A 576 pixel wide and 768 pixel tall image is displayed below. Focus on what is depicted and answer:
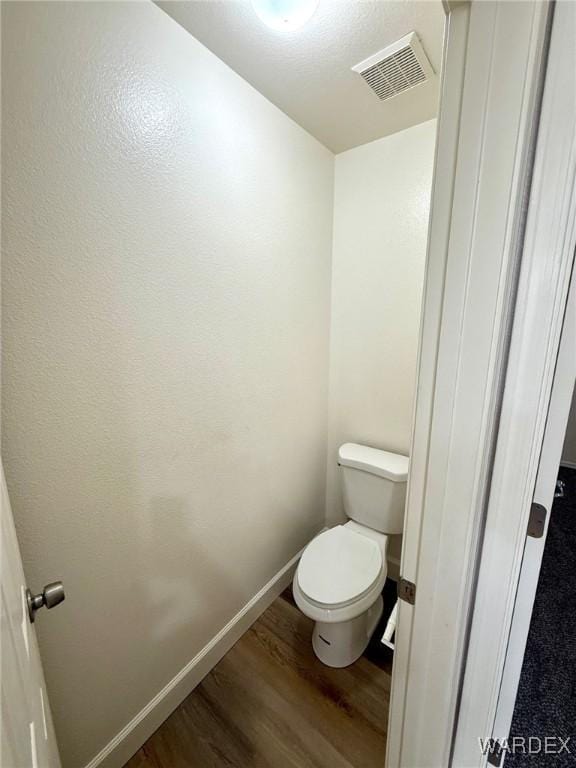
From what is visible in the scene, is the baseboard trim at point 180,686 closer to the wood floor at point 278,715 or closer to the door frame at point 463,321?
the wood floor at point 278,715

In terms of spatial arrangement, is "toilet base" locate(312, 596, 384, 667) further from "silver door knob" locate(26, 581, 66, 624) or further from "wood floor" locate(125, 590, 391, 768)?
"silver door knob" locate(26, 581, 66, 624)

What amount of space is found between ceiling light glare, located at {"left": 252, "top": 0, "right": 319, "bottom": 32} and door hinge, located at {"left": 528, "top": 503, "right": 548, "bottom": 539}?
4.75 feet

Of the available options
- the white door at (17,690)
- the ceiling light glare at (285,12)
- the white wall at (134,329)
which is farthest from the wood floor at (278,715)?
the ceiling light glare at (285,12)

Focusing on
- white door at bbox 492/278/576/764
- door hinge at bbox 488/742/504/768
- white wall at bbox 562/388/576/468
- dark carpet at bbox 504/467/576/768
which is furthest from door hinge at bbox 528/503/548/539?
white wall at bbox 562/388/576/468

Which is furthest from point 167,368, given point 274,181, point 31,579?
point 274,181

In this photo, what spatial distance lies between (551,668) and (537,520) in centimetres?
125

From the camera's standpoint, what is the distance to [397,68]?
1.15 meters

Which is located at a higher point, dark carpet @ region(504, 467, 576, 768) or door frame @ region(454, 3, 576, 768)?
door frame @ region(454, 3, 576, 768)

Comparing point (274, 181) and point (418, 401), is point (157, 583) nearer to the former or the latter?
point (418, 401)

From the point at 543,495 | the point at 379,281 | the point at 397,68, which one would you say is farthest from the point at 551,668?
the point at 397,68

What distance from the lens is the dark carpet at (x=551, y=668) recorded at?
1134mm

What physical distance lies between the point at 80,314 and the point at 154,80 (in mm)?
741

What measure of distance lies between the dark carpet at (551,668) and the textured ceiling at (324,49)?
242 cm

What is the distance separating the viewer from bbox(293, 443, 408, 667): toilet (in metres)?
1.29
